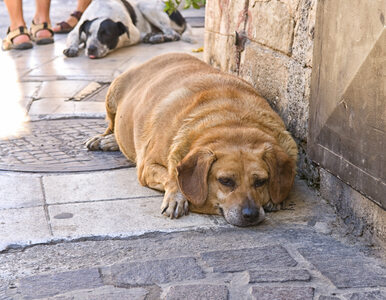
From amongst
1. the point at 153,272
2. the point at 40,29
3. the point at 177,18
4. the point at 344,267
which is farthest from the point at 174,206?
the point at 177,18

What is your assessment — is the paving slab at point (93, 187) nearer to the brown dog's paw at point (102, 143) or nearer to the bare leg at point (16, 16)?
the brown dog's paw at point (102, 143)

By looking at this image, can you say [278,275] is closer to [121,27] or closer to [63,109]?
[63,109]

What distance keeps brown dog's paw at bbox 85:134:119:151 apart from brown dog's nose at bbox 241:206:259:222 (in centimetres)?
184

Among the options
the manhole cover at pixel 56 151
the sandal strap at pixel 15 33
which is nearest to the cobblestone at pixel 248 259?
the manhole cover at pixel 56 151

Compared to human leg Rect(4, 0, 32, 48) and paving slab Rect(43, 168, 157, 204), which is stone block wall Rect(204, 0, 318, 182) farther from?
human leg Rect(4, 0, 32, 48)

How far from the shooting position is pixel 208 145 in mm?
3717

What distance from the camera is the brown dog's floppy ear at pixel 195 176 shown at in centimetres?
363

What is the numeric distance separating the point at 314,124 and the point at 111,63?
5061 millimetres

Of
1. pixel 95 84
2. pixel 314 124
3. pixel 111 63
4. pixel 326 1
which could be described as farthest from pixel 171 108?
pixel 111 63

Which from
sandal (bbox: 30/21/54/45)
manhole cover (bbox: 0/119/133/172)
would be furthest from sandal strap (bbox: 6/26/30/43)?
manhole cover (bbox: 0/119/133/172)

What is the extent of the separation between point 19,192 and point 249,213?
1.52 m

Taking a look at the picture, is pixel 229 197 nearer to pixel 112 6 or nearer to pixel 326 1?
pixel 326 1

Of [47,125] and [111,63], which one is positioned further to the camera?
[111,63]

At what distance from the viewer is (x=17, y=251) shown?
3.24 meters
